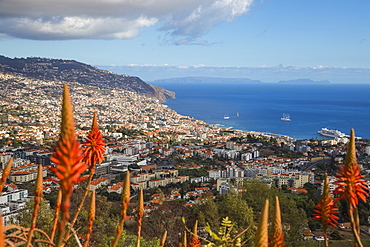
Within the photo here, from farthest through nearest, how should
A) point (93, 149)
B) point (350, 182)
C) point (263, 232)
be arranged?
point (93, 149) → point (350, 182) → point (263, 232)

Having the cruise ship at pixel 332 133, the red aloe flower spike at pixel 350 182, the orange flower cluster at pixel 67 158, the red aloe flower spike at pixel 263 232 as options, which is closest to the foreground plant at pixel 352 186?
the red aloe flower spike at pixel 350 182

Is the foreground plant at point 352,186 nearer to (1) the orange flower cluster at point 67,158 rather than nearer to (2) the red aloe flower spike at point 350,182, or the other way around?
(2) the red aloe flower spike at point 350,182

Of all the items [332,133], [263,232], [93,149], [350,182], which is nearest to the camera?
[263,232]

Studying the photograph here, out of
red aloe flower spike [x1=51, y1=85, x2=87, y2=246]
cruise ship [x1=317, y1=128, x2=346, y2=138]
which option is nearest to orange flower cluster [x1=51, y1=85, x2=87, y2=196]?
red aloe flower spike [x1=51, y1=85, x2=87, y2=246]

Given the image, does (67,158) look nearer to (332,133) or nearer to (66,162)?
(66,162)

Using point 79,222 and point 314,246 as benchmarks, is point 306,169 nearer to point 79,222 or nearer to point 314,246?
point 314,246

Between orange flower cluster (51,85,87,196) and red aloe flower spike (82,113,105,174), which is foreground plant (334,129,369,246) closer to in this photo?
orange flower cluster (51,85,87,196)

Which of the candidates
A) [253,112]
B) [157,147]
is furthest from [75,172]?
[253,112]

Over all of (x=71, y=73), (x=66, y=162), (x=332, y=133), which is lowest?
(x=332, y=133)

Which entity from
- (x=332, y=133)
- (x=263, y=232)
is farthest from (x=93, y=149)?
(x=332, y=133)

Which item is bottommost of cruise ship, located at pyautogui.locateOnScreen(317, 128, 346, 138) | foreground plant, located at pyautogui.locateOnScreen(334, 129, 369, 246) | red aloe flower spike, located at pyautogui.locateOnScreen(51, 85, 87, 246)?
cruise ship, located at pyautogui.locateOnScreen(317, 128, 346, 138)
